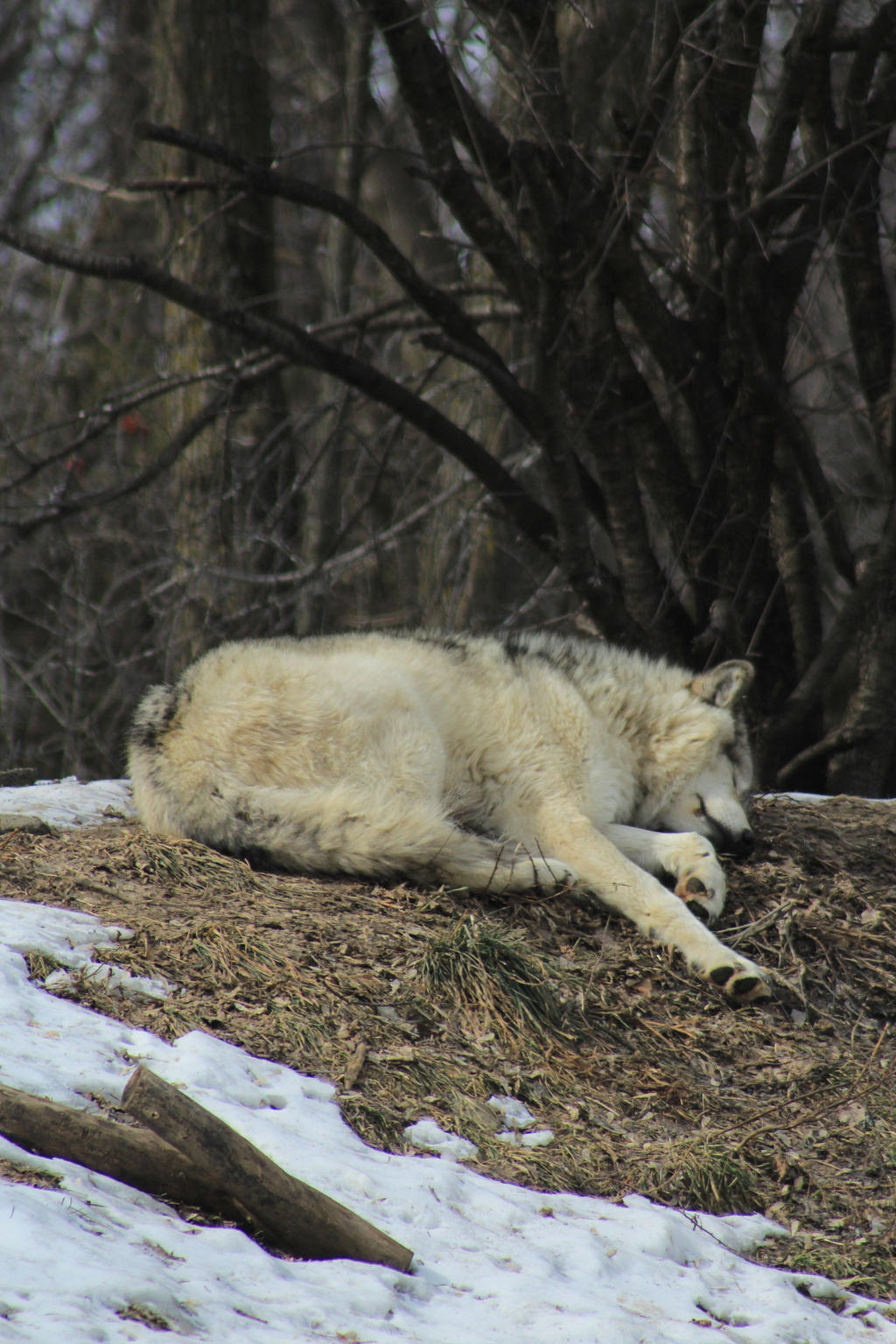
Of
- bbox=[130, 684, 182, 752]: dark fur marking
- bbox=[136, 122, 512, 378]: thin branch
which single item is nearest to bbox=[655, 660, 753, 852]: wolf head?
bbox=[136, 122, 512, 378]: thin branch

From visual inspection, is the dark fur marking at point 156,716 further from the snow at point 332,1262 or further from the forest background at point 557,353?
the forest background at point 557,353

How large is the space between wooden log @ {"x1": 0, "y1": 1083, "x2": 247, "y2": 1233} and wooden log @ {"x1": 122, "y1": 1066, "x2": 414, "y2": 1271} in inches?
2.3

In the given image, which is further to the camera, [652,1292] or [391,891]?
[391,891]

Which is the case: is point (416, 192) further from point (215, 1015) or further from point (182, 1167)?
point (182, 1167)

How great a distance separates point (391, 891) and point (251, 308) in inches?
241

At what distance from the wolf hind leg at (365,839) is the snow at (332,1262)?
103 centimetres

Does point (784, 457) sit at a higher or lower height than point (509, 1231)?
higher

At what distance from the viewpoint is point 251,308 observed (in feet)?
29.6

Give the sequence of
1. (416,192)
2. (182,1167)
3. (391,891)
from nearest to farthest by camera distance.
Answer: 1. (182,1167)
2. (391,891)
3. (416,192)

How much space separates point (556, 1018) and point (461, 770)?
1.42 meters

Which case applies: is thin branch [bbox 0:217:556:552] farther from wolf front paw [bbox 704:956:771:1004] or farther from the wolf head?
wolf front paw [bbox 704:956:771:1004]

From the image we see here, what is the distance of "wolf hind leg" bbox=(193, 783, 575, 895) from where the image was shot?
4.28 m

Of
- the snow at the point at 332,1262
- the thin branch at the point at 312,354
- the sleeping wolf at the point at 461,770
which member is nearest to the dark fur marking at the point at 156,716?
the sleeping wolf at the point at 461,770

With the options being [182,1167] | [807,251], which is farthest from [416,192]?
[182,1167]
